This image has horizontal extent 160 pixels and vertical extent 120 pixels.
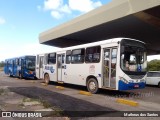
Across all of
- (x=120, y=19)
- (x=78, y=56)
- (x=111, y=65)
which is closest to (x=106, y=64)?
(x=111, y=65)

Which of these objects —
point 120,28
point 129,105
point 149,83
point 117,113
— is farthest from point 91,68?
point 120,28

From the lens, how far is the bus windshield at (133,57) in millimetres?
13086

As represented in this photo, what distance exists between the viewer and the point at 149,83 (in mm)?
22859

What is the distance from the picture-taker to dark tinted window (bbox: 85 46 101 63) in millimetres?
14562

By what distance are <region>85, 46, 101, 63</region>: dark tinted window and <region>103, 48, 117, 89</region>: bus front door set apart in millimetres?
593

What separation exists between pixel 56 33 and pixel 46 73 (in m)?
11.8

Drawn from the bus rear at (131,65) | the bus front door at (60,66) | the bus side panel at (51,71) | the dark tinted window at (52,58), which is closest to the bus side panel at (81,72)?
the bus front door at (60,66)

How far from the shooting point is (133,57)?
1351cm

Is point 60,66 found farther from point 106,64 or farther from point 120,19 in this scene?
point 120,19

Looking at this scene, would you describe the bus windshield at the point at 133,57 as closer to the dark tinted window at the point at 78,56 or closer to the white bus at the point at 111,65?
the white bus at the point at 111,65

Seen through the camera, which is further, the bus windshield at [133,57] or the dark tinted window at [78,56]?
the dark tinted window at [78,56]

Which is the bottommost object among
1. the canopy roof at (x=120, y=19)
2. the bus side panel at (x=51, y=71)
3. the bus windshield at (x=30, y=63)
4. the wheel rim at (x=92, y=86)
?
the wheel rim at (x=92, y=86)

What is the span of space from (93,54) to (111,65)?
6.25ft

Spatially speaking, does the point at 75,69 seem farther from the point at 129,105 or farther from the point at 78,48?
the point at 129,105
